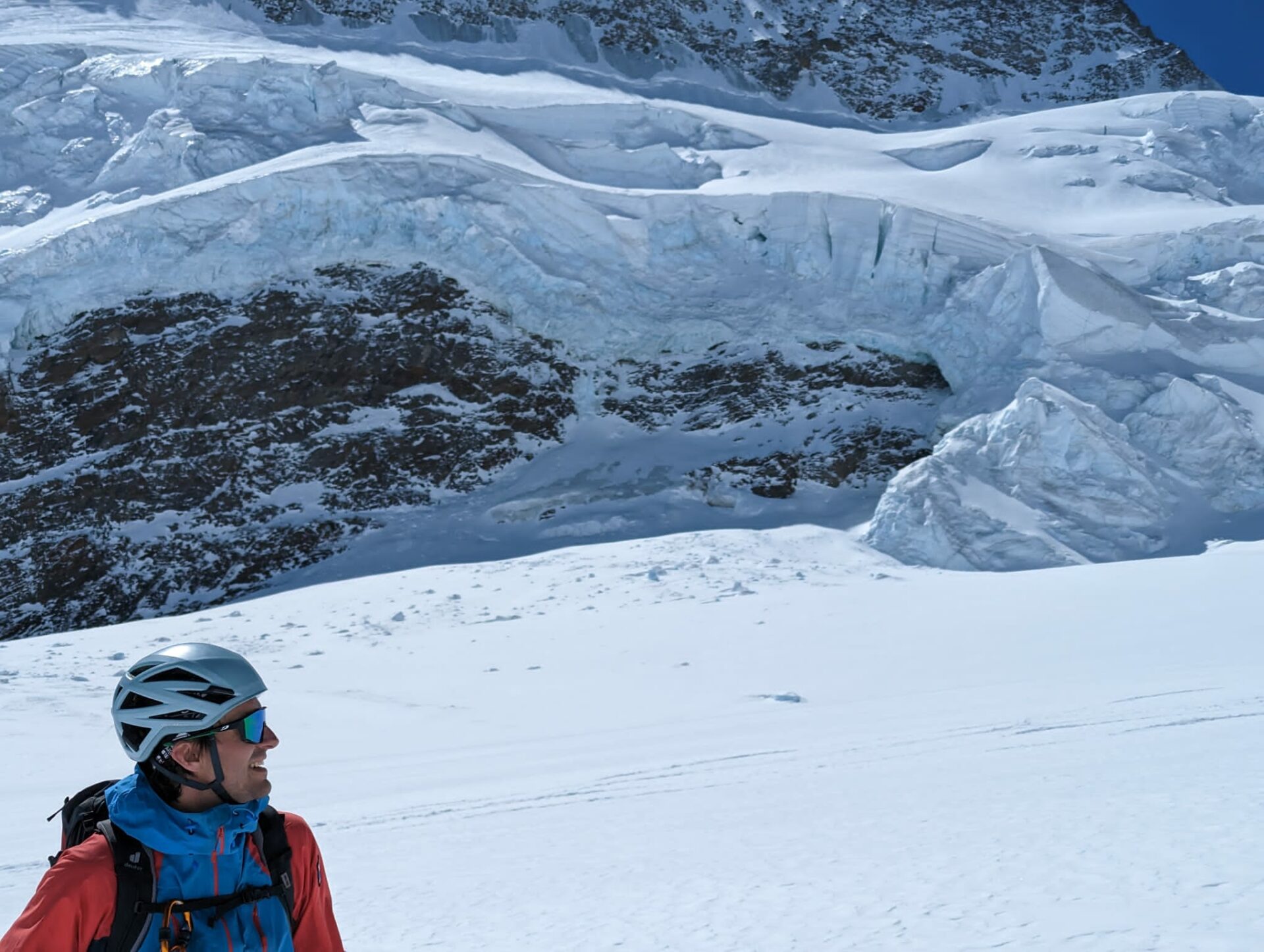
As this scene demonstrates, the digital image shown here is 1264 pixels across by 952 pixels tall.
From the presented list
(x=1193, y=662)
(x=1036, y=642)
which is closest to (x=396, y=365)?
(x=1036, y=642)

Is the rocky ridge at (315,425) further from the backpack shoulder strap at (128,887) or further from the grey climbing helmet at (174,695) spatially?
the backpack shoulder strap at (128,887)

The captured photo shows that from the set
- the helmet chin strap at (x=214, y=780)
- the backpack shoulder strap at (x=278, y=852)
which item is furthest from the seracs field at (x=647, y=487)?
the helmet chin strap at (x=214, y=780)

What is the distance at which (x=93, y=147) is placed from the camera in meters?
22.8

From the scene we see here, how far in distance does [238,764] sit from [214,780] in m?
Result: 0.05

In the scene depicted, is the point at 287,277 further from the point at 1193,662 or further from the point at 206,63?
the point at 1193,662

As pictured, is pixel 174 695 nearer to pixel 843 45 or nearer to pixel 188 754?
pixel 188 754

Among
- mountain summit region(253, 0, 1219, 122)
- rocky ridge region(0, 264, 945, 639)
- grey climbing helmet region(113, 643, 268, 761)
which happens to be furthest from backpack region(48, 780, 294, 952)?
mountain summit region(253, 0, 1219, 122)

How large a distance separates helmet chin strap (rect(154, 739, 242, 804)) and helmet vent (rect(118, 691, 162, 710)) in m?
0.10

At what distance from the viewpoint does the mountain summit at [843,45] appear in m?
37.2

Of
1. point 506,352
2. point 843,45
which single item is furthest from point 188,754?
point 843,45

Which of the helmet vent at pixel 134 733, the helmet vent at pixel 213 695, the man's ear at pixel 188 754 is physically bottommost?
the man's ear at pixel 188 754

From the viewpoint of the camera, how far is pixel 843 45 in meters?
42.8

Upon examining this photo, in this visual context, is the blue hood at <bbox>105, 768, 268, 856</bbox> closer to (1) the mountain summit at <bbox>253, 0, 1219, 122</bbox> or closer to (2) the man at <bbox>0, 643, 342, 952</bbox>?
(2) the man at <bbox>0, 643, 342, 952</bbox>

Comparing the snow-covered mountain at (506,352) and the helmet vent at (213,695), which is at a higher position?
the helmet vent at (213,695)
